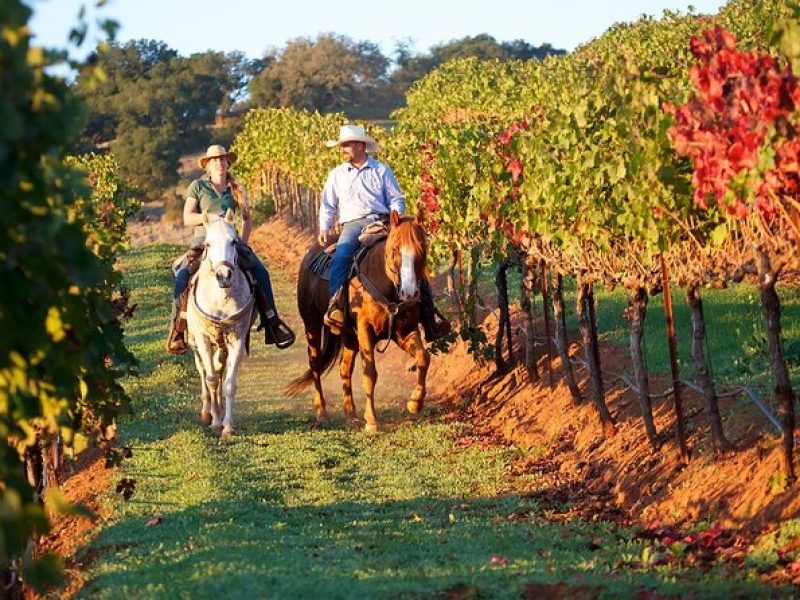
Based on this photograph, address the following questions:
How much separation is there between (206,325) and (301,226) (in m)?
27.4

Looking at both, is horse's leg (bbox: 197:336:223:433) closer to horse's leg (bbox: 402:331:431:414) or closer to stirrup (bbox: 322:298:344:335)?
stirrup (bbox: 322:298:344:335)

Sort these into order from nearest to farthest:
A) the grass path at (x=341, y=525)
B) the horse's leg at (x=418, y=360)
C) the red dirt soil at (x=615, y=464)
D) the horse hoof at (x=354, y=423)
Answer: the grass path at (x=341, y=525) < the red dirt soil at (x=615, y=464) < the horse's leg at (x=418, y=360) < the horse hoof at (x=354, y=423)

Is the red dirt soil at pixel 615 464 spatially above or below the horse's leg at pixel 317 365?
below

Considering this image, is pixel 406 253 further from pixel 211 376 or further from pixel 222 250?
pixel 211 376

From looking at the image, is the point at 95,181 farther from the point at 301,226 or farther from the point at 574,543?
the point at 574,543

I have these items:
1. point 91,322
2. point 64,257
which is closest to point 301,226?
point 91,322

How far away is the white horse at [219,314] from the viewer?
44.9 feet

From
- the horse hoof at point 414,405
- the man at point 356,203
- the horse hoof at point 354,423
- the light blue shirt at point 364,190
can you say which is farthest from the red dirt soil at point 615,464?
the light blue shirt at point 364,190

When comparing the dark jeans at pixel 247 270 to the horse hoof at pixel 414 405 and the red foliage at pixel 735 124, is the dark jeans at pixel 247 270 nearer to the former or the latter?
the horse hoof at pixel 414 405

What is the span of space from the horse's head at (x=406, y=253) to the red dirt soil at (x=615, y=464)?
169 centimetres

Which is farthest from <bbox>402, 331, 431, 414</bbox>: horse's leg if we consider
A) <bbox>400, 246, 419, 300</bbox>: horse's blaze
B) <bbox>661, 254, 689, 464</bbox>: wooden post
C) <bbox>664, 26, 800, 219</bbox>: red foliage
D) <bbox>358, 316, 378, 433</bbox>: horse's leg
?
<bbox>664, 26, 800, 219</bbox>: red foliage

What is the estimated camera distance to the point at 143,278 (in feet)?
108

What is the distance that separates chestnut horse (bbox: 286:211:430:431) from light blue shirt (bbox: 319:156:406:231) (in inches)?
23.5

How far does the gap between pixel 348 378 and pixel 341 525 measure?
5.58 meters
